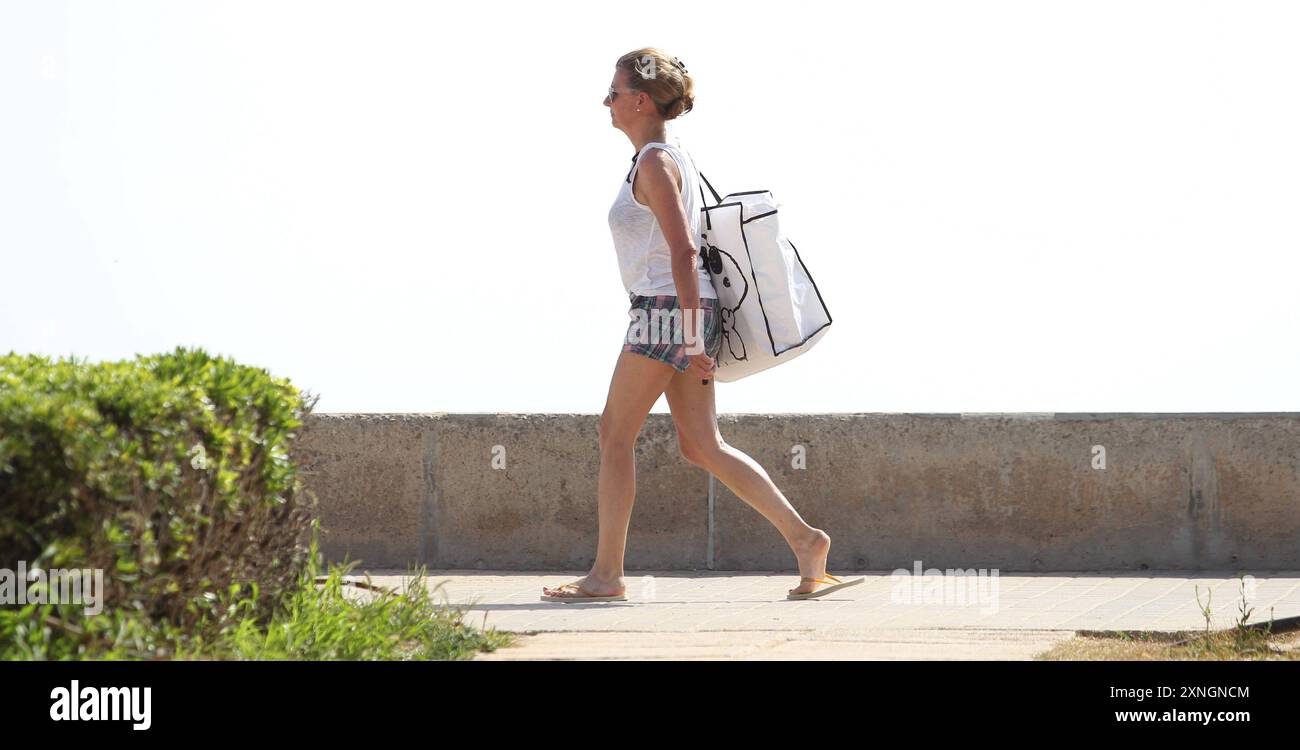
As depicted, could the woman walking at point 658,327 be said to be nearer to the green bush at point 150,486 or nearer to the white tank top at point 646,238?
the white tank top at point 646,238

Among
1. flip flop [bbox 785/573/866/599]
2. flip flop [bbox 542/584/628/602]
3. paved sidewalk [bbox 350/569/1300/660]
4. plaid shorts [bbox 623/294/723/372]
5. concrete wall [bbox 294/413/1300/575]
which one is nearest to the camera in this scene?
paved sidewalk [bbox 350/569/1300/660]

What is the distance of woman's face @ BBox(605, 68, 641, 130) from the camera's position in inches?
231

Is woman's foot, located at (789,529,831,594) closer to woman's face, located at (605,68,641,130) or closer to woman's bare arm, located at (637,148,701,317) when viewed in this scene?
woman's bare arm, located at (637,148,701,317)

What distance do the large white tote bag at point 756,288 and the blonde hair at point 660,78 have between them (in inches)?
17.3

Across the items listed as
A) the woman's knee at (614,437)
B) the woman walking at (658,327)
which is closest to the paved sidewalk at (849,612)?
the woman walking at (658,327)

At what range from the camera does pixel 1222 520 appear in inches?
294

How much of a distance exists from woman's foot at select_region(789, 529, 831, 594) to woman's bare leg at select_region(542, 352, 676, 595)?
0.73m

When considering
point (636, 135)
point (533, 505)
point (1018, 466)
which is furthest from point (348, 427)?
point (1018, 466)

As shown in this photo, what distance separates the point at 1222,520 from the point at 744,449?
2429 mm

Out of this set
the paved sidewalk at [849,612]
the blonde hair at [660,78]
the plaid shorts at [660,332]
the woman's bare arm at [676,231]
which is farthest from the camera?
the blonde hair at [660,78]

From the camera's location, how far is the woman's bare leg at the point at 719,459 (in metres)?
5.91

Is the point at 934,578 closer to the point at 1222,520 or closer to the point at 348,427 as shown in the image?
the point at 1222,520

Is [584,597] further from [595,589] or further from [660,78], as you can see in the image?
[660,78]

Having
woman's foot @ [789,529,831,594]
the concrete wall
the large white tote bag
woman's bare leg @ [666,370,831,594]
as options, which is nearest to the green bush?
woman's bare leg @ [666,370,831,594]
